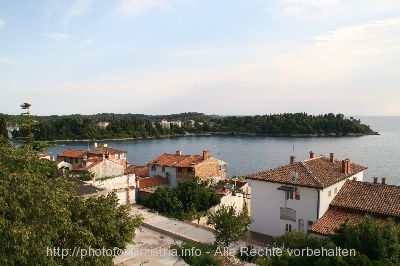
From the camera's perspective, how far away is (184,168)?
43469 millimetres

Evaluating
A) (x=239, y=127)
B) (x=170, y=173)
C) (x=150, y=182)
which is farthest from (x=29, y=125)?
(x=239, y=127)

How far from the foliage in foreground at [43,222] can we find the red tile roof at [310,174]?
16217mm

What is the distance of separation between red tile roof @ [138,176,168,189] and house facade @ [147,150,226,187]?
47.3 inches

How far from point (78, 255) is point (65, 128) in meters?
150

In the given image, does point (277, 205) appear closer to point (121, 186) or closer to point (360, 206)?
point (360, 206)

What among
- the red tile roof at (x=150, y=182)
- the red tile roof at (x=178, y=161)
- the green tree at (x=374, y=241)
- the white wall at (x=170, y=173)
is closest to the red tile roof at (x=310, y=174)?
the green tree at (x=374, y=241)

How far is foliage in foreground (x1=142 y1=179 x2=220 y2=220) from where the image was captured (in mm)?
30609

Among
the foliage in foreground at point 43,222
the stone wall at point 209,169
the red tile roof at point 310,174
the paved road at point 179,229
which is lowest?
the paved road at point 179,229

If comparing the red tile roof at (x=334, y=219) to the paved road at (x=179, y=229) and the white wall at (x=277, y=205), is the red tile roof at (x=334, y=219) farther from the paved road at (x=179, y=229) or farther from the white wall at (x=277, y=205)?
the paved road at (x=179, y=229)

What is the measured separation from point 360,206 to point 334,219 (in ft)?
6.26

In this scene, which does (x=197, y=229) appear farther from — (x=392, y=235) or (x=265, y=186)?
(x=392, y=235)

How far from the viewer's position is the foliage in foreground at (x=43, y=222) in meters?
9.09

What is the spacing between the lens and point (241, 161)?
93625 millimetres

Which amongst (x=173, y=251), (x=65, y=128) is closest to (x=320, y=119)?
(x=65, y=128)
